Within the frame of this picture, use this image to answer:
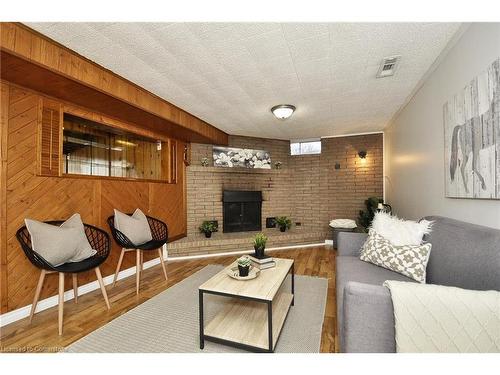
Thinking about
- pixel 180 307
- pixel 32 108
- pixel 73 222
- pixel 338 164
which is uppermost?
pixel 32 108

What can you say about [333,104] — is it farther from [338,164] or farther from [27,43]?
[27,43]

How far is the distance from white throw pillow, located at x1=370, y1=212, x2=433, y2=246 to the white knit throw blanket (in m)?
1.05

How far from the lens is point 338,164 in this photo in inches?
198

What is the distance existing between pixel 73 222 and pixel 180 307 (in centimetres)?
138

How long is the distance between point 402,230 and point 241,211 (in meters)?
3.33

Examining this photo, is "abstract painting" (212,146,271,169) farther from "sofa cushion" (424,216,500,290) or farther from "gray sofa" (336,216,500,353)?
"sofa cushion" (424,216,500,290)

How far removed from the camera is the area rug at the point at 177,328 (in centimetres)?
165

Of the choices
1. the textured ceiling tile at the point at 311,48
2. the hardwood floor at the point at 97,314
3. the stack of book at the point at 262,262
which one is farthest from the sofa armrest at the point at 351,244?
the textured ceiling tile at the point at 311,48

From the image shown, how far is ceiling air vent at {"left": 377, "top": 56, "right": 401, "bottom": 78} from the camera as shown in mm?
2105

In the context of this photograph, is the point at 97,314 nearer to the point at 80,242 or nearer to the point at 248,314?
the point at 80,242

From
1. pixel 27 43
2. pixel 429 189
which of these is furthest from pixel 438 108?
pixel 27 43

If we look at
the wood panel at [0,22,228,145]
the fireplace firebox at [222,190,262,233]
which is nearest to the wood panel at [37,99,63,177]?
the wood panel at [0,22,228,145]

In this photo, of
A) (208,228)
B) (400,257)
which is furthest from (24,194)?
(400,257)

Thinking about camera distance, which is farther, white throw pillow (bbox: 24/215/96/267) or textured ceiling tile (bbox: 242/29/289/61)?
white throw pillow (bbox: 24/215/96/267)
